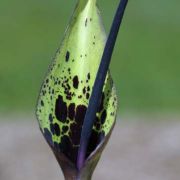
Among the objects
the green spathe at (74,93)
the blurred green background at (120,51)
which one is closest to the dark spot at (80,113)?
the green spathe at (74,93)

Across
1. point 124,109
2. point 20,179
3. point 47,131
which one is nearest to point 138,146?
point 124,109

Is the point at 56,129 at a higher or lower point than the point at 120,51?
lower

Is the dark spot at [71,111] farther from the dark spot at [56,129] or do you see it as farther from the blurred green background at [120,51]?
the blurred green background at [120,51]

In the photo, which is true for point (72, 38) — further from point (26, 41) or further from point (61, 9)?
point (61, 9)

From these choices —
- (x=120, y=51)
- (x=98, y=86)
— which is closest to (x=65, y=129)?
(x=98, y=86)

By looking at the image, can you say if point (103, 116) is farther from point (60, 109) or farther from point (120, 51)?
point (120, 51)

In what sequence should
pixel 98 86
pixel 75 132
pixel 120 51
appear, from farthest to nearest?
pixel 120 51
pixel 75 132
pixel 98 86
